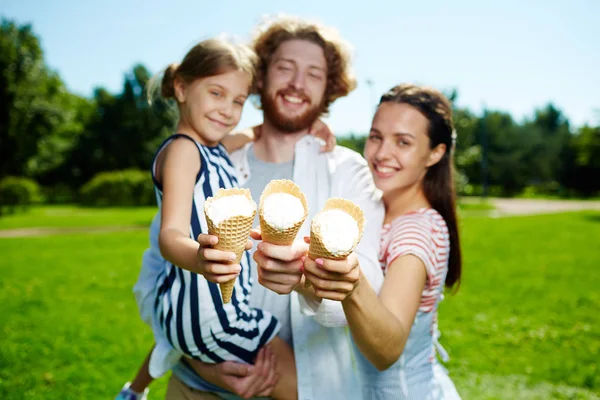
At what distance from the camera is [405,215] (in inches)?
100.0

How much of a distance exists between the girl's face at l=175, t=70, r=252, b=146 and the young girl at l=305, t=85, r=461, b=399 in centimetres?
77

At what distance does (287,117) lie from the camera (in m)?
3.02

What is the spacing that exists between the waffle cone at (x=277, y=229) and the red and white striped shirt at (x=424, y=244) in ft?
2.96

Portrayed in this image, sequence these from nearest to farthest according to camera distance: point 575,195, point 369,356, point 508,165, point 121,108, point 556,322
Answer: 1. point 369,356
2. point 556,322
3. point 121,108
4. point 575,195
5. point 508,165

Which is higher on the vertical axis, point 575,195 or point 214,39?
point 214,39

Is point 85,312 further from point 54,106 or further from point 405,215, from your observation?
point 54,106

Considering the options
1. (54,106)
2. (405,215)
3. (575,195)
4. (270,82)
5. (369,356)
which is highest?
(54,106)

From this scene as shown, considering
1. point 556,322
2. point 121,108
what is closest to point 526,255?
point 556,322

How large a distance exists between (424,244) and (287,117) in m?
1.24

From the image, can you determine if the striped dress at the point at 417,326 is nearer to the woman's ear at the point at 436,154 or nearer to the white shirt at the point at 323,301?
the white shirt at the point at 323,301

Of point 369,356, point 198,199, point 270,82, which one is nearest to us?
point 369,356

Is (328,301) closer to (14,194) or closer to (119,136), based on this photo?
(14,194)

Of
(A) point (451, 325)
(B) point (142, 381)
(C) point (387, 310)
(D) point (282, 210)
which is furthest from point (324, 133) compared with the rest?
(A) point (451, 325)

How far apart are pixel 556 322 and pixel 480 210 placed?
25448mm
